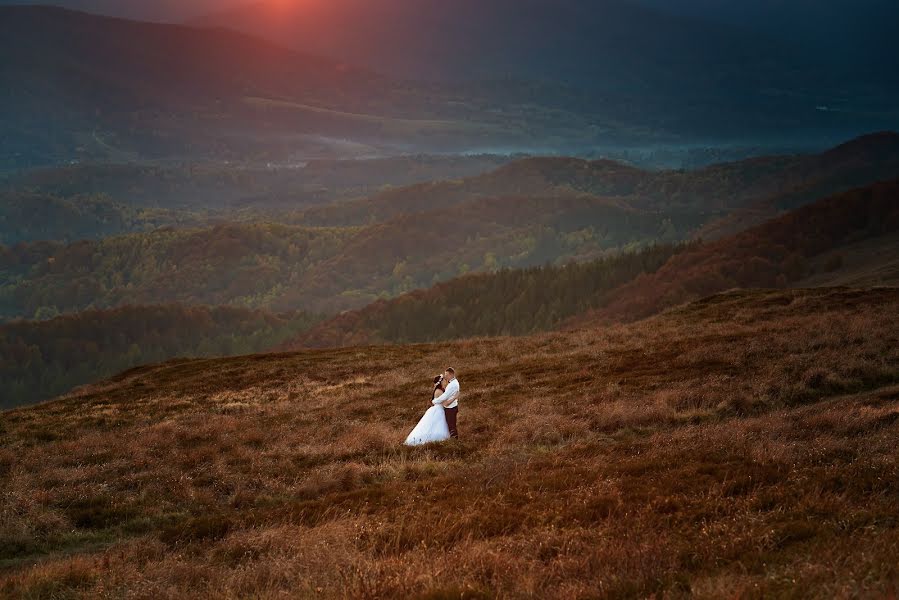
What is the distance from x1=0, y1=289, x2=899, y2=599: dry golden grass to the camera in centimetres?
844

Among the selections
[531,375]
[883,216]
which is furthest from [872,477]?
[883,216]

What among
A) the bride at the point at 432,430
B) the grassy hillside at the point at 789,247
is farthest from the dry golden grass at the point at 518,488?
the grassy hillside at the point at 789,247

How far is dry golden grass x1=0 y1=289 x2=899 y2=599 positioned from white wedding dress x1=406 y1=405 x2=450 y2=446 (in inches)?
38.4

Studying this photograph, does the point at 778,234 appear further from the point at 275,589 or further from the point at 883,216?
the point at 275,589

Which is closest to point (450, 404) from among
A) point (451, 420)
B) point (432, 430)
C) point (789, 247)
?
point (451, 420)

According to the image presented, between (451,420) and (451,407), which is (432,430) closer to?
(451,420)

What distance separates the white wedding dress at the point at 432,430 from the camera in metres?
21.5

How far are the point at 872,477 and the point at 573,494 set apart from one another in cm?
495

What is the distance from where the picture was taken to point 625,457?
1505cm

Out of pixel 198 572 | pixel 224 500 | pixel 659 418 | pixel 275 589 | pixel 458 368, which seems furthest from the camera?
pixel 458 368

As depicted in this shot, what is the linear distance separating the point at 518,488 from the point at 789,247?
169692 mm

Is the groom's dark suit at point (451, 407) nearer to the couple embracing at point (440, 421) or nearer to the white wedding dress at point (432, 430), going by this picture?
the couple embracing at point (440, 421)

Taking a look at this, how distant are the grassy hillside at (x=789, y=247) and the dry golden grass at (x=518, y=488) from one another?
11901 cm

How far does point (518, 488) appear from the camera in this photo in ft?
43.2
